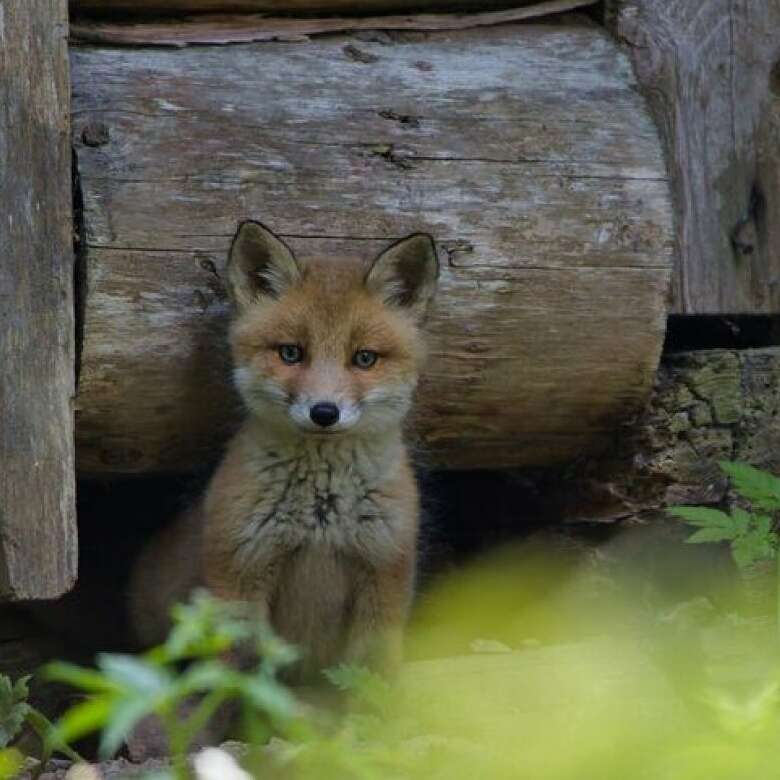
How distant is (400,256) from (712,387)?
1.36 metres

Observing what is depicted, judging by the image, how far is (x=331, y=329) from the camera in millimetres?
4727

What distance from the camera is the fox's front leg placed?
475cm

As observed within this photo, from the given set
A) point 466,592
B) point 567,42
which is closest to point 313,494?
point 466,592

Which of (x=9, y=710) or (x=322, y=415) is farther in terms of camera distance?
(x=322, y=415)

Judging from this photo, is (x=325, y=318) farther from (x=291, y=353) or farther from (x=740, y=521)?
(x=740, y=521)

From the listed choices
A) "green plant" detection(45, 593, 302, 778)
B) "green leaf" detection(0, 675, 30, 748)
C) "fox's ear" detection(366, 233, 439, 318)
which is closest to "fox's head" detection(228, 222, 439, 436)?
"fox's ear" detection(366, 233, 439, 318)

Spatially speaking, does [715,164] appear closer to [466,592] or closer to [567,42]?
[567,42]

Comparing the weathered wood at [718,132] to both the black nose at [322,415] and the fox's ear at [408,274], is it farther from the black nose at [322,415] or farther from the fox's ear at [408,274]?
the black nose at [322,415]

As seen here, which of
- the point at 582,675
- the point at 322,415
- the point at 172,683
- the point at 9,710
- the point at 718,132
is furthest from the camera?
the point at 718,132

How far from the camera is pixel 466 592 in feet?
19.4

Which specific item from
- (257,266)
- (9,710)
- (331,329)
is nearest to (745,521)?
(331,329)

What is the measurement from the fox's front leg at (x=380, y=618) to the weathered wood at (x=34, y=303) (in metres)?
0.92

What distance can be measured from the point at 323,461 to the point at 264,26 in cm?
139

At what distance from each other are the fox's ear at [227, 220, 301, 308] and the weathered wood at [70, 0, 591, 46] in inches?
28.2
